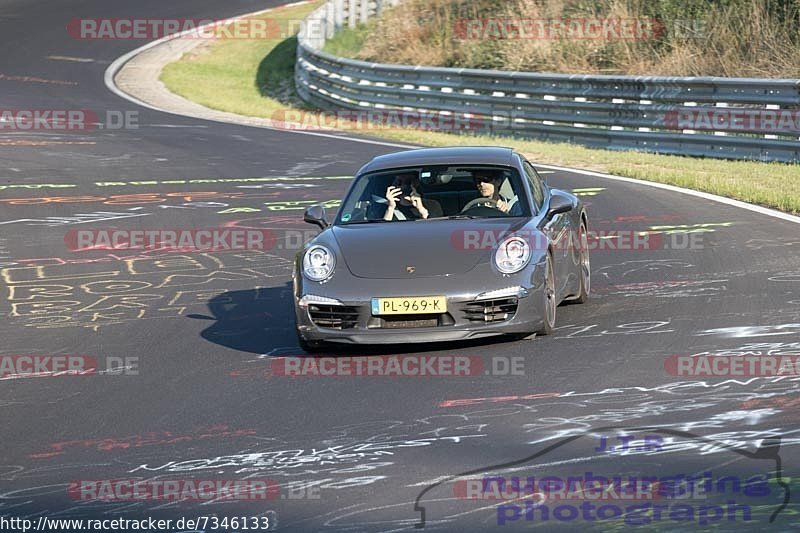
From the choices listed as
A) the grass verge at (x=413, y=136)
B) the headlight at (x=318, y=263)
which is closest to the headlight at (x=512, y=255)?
the headlight at (x=318, y=263)

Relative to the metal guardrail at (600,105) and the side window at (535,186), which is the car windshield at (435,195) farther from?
the metal guardrail at (600,105)

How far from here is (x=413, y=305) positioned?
28.9ft

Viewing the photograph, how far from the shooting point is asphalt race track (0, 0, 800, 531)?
19.4 ft

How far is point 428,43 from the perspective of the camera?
114 feet

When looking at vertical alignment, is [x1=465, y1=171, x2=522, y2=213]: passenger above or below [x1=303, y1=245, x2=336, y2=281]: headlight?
above

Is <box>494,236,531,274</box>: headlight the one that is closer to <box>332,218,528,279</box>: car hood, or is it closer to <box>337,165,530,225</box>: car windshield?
<box>332,218,528,279</box>: car hood

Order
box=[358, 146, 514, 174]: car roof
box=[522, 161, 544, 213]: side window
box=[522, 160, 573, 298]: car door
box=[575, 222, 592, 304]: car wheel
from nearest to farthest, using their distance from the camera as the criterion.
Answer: box=[522, 160, 573, 298]: car door → box=[522, 161, 544, 213]: side window → box=[358, 146, 514, 174]: car roof → box=[575, 222, 592, 304]: car wheel

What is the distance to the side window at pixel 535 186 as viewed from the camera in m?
10.2

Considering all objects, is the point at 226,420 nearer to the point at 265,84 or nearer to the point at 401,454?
the point at 401,454

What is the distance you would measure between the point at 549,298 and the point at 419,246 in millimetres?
913

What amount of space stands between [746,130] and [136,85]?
2035cm

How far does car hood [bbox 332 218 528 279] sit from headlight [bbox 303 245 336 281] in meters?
0.10

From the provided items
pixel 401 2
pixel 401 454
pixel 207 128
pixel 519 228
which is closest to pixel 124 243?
pixel 519 228

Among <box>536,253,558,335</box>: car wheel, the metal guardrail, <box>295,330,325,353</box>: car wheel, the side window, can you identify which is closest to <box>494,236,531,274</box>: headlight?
<box>536,253,558,335</box>: car wheel
